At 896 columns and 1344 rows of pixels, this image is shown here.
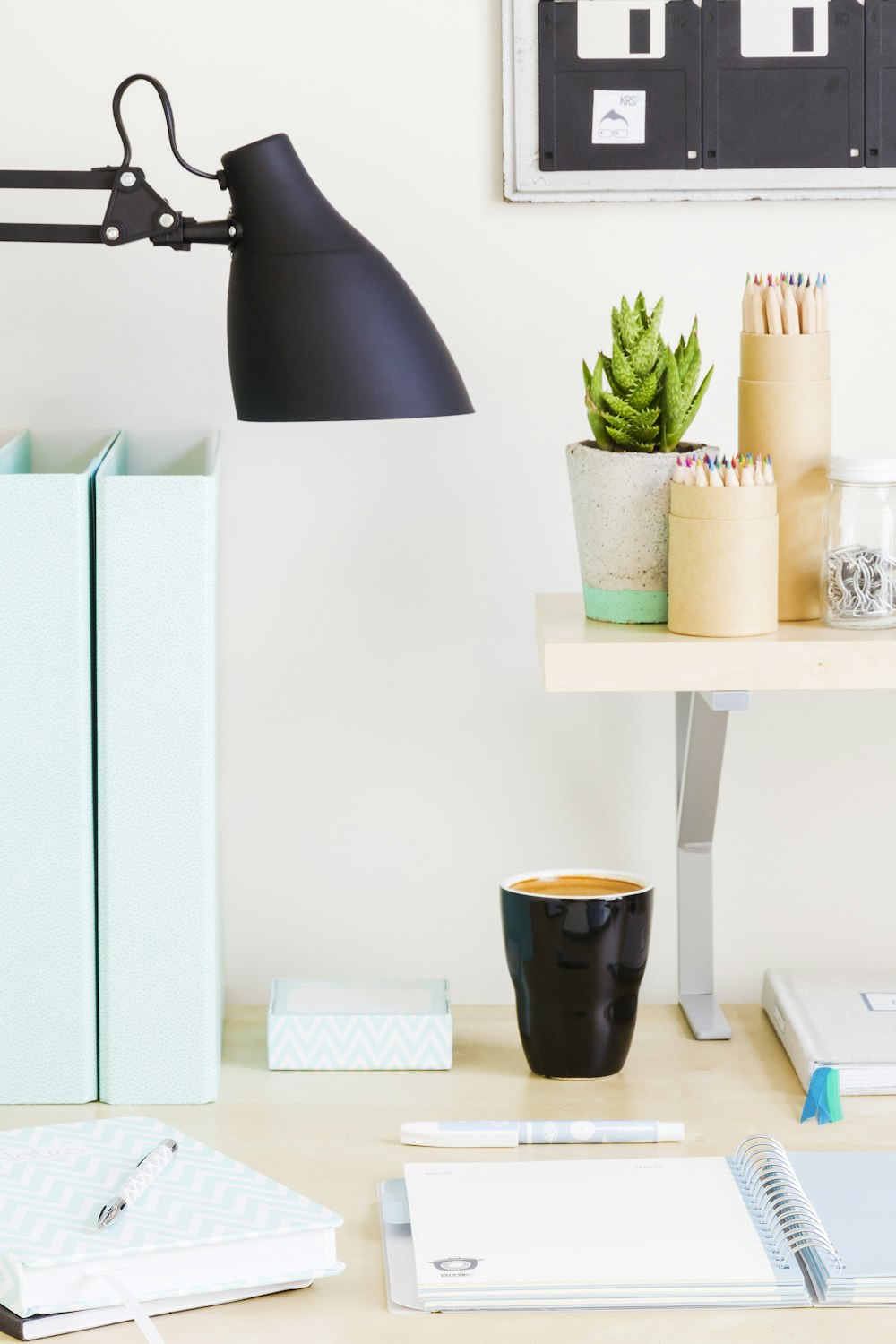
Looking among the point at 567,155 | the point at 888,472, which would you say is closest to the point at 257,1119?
the point at 888,472

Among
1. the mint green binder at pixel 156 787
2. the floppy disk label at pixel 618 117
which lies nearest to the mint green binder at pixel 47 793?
the mint green binder at pixel 156 787

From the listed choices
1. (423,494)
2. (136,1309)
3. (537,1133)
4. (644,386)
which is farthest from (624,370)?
(136,1309)

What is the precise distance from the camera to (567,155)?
1061 millimetres

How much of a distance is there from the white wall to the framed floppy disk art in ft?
0.07

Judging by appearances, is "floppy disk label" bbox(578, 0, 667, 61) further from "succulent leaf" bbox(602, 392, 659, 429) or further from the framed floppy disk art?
"succulent leaf" bbox(602, 392, 659, 429)

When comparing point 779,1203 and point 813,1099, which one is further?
point 813,1099

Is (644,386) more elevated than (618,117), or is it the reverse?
(618,117)

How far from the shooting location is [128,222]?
34.2 inches

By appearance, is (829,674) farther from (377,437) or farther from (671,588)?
(377,437)

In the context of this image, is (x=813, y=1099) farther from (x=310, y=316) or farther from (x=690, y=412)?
(x=310, y=316)

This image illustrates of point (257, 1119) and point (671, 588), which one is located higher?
point (671, 588)

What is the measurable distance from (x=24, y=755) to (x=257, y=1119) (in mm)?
275

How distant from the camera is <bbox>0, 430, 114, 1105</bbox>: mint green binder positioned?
0.90 m

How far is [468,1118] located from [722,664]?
13.1 inches
